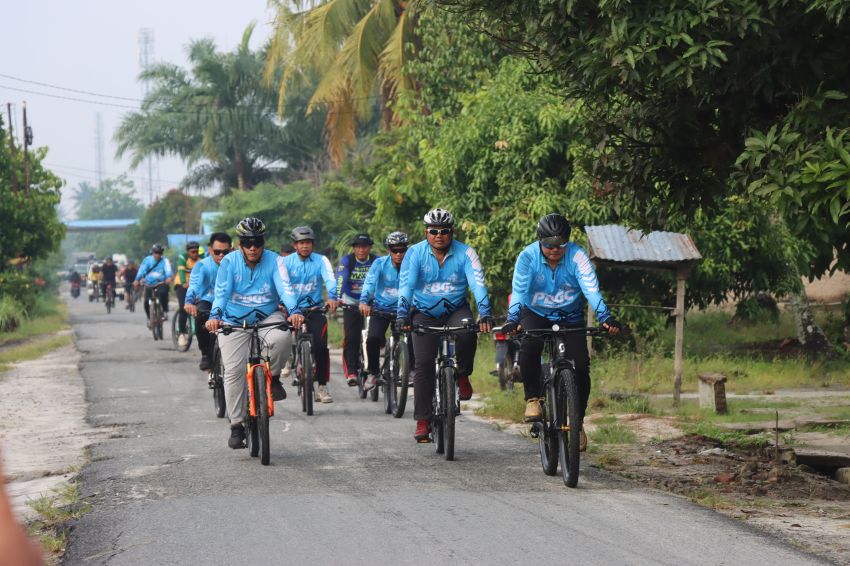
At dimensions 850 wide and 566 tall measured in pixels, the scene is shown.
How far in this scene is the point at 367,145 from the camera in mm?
Answer: 52250

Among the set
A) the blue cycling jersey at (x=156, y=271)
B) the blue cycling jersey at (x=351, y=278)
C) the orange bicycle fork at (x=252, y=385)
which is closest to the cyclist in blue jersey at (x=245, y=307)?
the orange bicycle fork at (x=252, y=385)

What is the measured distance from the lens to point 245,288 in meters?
10.0

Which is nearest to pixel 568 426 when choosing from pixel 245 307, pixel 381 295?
pixel 245 307

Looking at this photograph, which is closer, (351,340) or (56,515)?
(56,515)

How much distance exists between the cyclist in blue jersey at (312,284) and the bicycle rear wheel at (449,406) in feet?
13.1

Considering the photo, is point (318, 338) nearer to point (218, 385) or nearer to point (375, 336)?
point (375, 336)

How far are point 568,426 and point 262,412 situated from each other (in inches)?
95.6

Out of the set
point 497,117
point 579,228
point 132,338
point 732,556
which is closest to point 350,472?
point 732,556

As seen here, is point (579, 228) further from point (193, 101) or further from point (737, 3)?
point (193, 101)

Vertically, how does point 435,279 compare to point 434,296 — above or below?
above

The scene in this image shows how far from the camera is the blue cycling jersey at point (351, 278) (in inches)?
570

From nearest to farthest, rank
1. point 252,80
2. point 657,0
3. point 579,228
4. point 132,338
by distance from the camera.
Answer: point 657,0, point 579,228, point 132,338, point 252,80

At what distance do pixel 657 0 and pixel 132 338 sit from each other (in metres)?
21.7

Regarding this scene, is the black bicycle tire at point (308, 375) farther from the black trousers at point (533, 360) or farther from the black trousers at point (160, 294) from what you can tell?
the black trousers at point (160, 294)
